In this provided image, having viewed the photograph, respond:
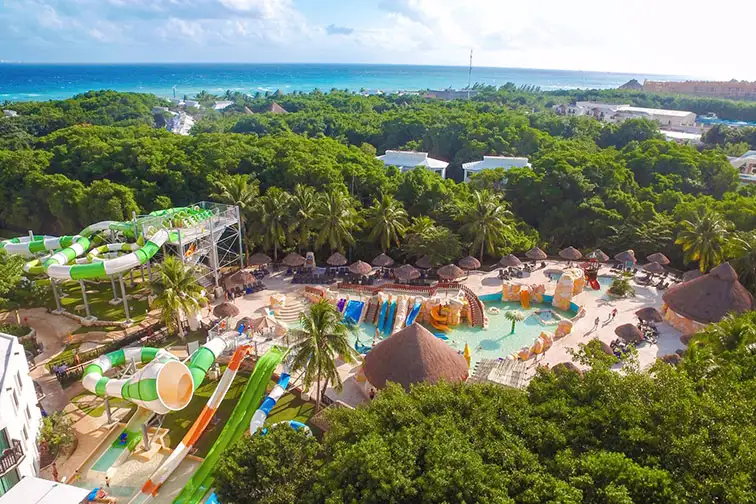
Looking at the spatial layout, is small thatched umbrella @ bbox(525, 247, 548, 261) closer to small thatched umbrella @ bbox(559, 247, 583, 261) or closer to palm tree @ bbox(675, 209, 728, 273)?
small thatched umbrella @ bbox(559, 247, 583, 261)

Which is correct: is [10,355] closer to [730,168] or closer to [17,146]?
[17,146]

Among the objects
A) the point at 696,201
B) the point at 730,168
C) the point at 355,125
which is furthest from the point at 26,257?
the point at 730,168

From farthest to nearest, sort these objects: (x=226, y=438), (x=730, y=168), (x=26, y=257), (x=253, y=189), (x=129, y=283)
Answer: (x=730, y=168), (x=253, y=189), (x=129, y=283), (x=26, y=257), (x=226, y=438)

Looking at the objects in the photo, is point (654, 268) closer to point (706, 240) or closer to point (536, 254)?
point (706, 240)

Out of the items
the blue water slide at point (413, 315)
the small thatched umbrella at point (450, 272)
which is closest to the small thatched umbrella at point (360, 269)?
the small thatched umbrella at point (450, 272)

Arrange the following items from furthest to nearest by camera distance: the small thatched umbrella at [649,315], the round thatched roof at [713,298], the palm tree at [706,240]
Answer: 1. the palm tree at [706,240]
2. the small thatched umbrella at [649,315]
3. the round thatched roof at [713,298]

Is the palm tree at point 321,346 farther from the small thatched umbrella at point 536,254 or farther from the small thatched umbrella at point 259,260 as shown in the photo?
the small thatched umbrella at point 536,254

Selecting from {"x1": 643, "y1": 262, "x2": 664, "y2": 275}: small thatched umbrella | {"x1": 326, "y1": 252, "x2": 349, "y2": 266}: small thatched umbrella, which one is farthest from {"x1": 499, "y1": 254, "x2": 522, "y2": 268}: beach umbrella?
{"x1": 326, "y1": 252, "x2": 349, "y2": 266}: small thatched umbrella

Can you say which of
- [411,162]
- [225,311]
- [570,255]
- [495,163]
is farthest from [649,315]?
[411,162]
